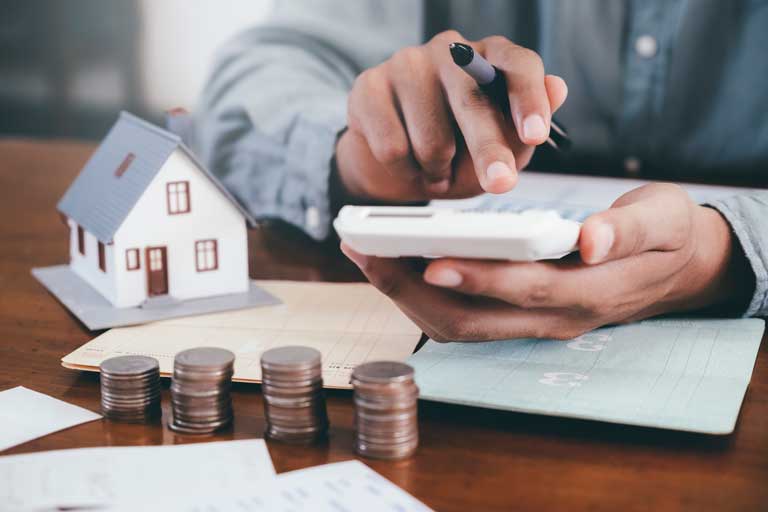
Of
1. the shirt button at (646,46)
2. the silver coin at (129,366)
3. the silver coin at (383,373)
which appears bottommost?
the silver coin at (129,366)

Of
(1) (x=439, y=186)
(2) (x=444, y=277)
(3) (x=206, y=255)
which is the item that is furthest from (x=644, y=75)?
(2) (x=444, y=277)

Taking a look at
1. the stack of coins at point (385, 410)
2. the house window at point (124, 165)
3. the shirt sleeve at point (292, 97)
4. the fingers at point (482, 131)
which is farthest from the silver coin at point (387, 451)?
the shirt sleeve at point (292, 97)

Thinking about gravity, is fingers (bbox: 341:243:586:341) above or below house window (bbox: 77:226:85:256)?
above

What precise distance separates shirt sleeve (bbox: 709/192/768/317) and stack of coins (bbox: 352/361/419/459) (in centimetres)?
37

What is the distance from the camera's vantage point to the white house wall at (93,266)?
0.85 meters

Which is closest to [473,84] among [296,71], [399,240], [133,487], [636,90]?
[399,240]

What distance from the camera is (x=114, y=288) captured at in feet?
2.78

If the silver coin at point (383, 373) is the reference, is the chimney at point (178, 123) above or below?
above

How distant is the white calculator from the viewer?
1.74ft

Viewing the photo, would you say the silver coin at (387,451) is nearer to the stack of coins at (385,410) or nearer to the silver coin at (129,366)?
the stack of coins at (385,410)

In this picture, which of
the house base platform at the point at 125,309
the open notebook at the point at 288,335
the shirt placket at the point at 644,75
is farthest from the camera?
the shirt placket at the point at 644,75

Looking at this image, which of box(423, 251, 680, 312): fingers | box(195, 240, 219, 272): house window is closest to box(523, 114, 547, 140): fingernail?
box(423, 251, 680, 312): fingers

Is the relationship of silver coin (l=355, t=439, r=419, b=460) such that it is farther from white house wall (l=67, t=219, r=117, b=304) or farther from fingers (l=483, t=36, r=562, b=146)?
white house wall (l=67, t=219, r=117, b=304)

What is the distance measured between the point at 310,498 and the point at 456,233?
0.56 ft
